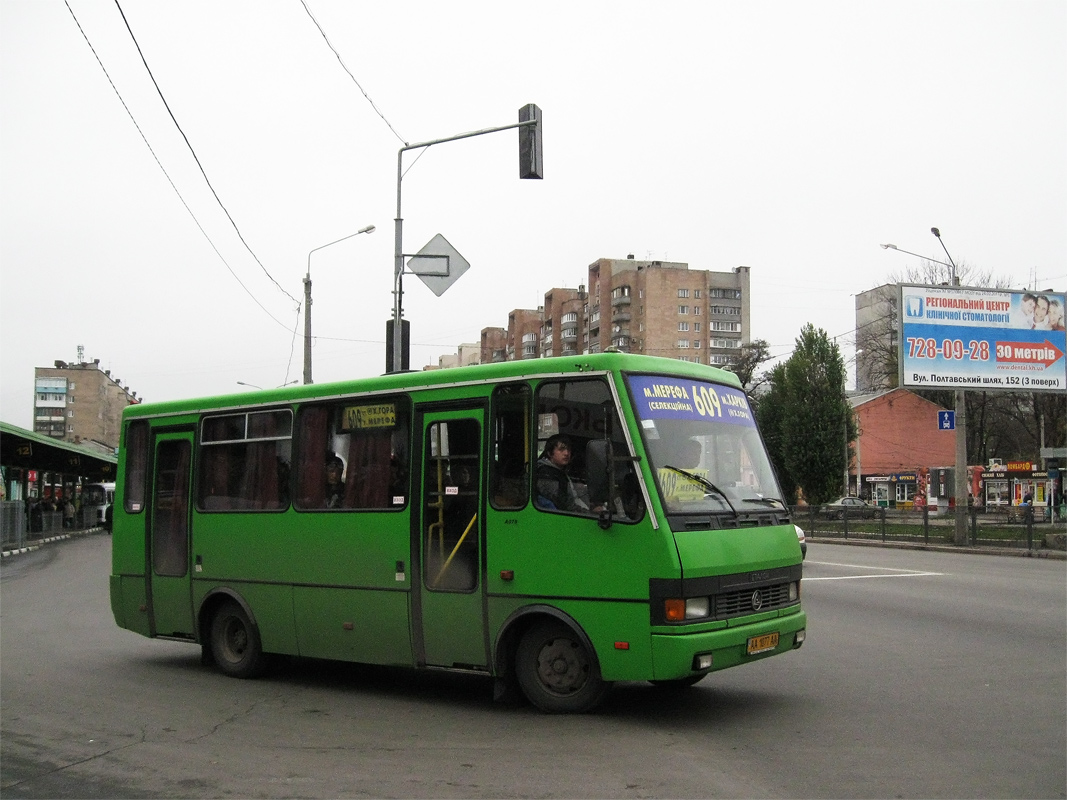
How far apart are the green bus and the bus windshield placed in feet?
0.06

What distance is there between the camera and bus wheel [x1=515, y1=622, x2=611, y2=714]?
7.73 m

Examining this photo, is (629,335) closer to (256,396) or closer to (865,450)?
(865,450)

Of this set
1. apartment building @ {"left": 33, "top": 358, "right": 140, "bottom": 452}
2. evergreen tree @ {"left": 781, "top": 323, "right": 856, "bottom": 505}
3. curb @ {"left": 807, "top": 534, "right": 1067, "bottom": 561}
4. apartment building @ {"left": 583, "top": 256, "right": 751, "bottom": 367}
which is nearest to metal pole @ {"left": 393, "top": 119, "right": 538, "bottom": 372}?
curb @ {"left": 807, "top": 534, "right": 1067, "bottom": 561}

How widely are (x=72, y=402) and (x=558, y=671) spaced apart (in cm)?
15150

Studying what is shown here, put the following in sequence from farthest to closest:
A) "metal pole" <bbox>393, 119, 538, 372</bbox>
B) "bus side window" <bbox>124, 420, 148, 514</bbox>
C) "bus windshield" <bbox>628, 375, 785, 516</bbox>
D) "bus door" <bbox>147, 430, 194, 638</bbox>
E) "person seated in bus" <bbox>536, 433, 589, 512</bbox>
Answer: "metal pole" <bbox>393, 119, 538, 372</bbox>
"bus side window" <bbox>124, 420, 148, 514</bbox>
"bus door" <bbox>147, 430, 194, 638</bbox>
"person seated in bus" <bbox>536, 433, 589, 512</bbox>
"bus windshield" <bbox>628, 375, 785, 516</bbox>

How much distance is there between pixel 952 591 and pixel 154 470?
1244 centimetres

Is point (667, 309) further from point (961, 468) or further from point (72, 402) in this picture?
point (72, 402)

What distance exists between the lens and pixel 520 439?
26.6 feet

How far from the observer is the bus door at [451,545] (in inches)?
326

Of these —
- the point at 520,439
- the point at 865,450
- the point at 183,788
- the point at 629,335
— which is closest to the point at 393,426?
the point at 520,439

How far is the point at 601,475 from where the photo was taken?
24.5ft

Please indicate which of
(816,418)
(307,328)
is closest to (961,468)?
(307,328)

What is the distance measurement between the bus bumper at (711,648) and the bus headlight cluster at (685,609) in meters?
0.11

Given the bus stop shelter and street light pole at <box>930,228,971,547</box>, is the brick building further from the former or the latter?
the bus stop shelter
